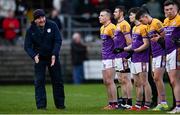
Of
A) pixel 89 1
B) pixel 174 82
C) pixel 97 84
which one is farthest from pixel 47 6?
pixel 174 82

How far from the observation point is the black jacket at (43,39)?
19.3 metres

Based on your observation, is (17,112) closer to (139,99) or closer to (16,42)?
(139,99)

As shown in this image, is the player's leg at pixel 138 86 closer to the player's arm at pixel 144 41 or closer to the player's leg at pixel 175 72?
the player's arm at pixel 144 41

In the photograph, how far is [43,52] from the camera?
762 inches

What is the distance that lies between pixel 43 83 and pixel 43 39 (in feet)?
3.70

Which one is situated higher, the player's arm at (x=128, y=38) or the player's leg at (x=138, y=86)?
the player's arm at (x=128, y=38)

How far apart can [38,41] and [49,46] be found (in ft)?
1.02

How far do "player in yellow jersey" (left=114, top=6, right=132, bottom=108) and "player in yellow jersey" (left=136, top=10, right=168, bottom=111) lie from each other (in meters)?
0.85

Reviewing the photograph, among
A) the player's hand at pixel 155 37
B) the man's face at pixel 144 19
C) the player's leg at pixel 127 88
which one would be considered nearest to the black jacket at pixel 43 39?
the player's leg at pixel 127 88

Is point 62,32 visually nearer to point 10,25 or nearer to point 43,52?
point 10,25

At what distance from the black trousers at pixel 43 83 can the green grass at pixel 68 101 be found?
256 millimetres

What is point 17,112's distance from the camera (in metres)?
18.0

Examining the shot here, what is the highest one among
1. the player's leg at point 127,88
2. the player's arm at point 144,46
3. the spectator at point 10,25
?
the spectator at point 10,25

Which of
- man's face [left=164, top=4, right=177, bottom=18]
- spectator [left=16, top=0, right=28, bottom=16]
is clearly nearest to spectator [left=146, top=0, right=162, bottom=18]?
spectator [left=16, top=0, right=28, bottom=16]
